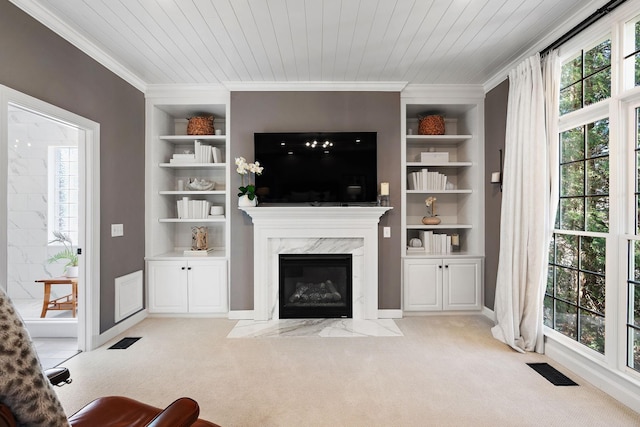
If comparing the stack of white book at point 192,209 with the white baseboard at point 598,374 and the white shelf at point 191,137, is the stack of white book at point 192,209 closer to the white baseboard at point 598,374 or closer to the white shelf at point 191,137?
the white shelf at point 191,137

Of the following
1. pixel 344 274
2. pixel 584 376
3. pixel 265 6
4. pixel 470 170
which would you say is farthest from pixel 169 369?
pixel 470 170

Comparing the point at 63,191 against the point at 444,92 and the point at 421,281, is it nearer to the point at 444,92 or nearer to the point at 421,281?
the point at 421,281

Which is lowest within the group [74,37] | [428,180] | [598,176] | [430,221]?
[430,221]

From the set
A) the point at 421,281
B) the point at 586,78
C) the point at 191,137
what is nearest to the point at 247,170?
the point at 191,137

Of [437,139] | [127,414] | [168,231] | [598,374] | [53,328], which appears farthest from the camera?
[168,231]

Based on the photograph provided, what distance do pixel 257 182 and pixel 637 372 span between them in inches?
138

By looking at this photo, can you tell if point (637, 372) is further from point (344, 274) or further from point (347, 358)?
point (344, 274)

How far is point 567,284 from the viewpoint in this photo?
274 centimetres

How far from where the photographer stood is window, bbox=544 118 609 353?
239 cm

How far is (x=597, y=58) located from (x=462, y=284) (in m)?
2.52

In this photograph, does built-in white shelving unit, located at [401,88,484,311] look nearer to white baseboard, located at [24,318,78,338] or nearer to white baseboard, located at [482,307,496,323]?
white baseboard, located at [482,307,496,323]

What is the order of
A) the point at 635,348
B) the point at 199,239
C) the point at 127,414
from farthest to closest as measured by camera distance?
the point at 199,239
the point at 635,348
the point at 127,414

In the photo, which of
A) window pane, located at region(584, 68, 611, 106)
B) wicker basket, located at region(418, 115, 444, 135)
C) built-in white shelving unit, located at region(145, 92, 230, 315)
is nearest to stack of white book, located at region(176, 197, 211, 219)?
built-in white shelving unit, located at region(145, 92, 230, 315)

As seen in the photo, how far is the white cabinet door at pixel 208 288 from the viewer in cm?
382
